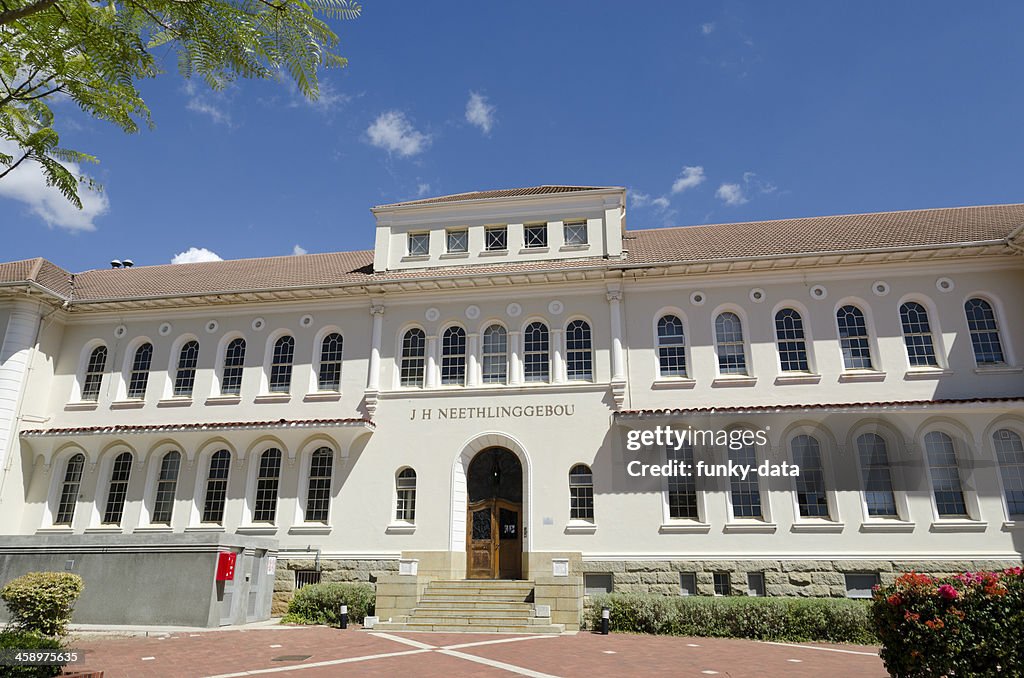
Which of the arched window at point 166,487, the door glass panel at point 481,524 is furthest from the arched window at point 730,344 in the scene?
the arched window at point 166,487

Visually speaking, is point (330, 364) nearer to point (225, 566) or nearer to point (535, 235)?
point (225, 566)

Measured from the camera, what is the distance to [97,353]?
2439cm

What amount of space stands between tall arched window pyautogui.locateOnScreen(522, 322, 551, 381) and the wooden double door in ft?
13.6

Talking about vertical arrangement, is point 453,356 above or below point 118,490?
above

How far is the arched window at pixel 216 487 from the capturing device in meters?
21.6

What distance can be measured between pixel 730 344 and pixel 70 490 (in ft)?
74.3

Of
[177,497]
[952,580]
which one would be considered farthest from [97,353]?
[952,580]

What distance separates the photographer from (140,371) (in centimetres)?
2384

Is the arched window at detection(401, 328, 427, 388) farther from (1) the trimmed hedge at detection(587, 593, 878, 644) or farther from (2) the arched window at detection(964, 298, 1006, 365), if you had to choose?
(2) the arched window at detection(964, 298, 1006, 365)

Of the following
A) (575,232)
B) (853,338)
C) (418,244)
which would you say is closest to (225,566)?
(418,244)

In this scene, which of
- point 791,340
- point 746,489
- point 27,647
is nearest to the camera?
point 27,647

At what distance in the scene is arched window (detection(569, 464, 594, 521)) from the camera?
19.8m

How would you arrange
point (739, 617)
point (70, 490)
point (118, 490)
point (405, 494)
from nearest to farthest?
point (739, 617) → point (405, 494) → point (118, 490) → point (70, 490)

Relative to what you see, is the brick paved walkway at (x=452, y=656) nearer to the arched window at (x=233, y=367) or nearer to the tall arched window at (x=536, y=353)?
the tall arched window at (x=536, y=353)
